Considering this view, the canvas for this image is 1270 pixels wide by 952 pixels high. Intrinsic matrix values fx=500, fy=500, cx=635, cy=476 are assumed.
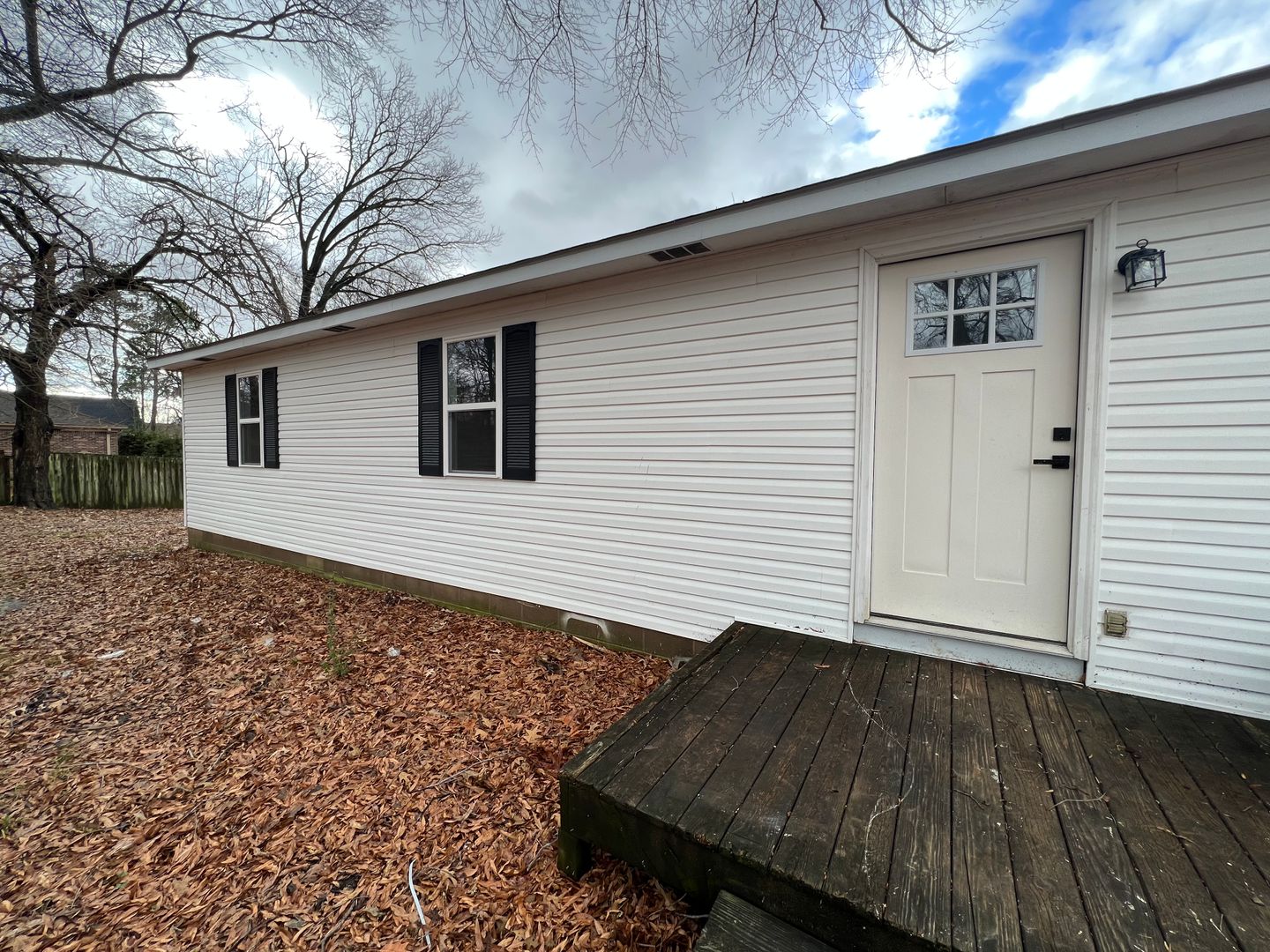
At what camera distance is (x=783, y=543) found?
3.09m

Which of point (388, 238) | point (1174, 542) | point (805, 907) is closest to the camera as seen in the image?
point (805, 907)

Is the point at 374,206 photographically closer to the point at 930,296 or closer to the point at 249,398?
the point at 249,398

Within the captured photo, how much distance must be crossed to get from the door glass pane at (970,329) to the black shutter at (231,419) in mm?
8494

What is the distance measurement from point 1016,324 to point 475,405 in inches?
154

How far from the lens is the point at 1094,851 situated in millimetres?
1433

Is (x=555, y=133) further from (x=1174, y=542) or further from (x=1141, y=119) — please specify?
(x=1174, y=542)

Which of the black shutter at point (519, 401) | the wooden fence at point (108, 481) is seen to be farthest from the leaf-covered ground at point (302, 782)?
the wooden fence at point (108, 481)

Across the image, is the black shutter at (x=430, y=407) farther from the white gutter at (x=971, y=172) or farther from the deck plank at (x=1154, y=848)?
the deck plank at (x=1154, y=848)

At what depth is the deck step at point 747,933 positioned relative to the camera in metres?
1.30

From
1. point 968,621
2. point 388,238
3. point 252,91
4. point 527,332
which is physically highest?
point 388,238

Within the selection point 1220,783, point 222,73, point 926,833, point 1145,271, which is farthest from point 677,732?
point 222,73

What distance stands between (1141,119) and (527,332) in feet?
11.9

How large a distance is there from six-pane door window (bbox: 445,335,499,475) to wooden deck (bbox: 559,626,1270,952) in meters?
2.89

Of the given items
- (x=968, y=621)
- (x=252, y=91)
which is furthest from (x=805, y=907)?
(x=252, y=91)
